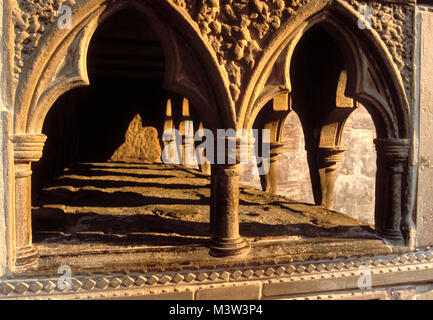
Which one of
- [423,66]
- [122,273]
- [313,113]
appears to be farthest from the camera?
[313,113]

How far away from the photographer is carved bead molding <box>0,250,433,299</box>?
91.2 inches

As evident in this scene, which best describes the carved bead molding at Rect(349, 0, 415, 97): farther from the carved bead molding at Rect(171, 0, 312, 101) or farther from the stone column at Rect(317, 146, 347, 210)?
the stone column at Rect(317, 146, 347, 210)

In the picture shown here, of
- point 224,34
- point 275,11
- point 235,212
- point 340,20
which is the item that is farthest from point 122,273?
point 340,20

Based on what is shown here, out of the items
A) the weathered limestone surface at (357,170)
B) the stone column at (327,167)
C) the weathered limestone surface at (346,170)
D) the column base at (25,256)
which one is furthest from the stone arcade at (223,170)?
the weathered limestone surface at (357,170)

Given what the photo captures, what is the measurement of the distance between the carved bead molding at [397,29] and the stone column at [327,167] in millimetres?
1798

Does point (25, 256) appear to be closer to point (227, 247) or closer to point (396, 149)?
point (227, 247)

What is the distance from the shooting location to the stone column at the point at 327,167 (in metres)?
4.71

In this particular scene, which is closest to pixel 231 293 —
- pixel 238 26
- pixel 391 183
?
pixel 391 183

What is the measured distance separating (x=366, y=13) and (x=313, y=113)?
2.03 metres

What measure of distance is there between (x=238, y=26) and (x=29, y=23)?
133 cm

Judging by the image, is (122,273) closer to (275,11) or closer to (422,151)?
(275,11)

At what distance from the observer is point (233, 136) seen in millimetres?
2609

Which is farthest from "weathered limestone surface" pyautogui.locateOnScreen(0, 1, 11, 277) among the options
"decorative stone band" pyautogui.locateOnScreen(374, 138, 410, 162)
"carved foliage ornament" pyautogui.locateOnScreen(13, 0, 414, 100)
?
"decorative stone band" pyautogui.locateOnScreen(374, 138, 410, 162)

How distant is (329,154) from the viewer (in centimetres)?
471
